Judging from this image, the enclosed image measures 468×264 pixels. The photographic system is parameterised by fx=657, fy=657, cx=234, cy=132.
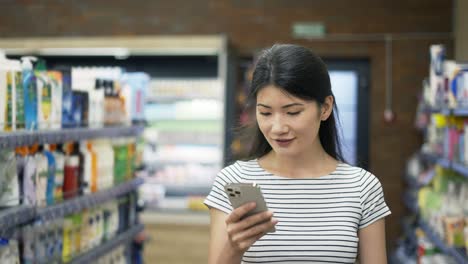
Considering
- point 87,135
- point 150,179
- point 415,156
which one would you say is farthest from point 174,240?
point 87,135

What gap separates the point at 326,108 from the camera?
204cm

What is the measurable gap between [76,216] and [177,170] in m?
3.49

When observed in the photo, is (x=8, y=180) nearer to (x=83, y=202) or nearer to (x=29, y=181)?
(x=29, y=181)

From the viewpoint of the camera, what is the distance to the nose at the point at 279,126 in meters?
1.89

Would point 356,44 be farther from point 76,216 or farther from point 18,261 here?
point 18,261

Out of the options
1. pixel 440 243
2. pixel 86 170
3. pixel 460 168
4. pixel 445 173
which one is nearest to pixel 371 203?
pixel 460 168

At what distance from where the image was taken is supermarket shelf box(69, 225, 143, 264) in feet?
12.5

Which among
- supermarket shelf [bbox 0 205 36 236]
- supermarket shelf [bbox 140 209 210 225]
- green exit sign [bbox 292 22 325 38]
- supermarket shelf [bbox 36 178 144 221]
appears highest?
green exit sign [bbox 292 22 325 38]

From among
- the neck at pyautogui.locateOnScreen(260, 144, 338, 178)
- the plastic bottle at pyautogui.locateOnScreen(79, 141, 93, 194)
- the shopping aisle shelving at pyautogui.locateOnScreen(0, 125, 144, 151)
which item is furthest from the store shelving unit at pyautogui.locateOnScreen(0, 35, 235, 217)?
the neck at pyautogui.locateOnScreen(260, 144, 338, 178)

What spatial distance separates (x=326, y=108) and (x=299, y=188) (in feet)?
0.86

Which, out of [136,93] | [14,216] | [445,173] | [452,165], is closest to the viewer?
[14,216]

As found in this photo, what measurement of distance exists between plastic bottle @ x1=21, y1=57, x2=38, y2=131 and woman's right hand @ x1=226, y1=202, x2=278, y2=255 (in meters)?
1.76

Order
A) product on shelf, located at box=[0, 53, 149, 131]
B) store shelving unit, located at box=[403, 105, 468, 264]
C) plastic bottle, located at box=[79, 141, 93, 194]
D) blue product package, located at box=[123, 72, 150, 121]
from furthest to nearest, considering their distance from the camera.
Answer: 1. blue product package, located at box=[123, 72, 150, 121]
2. plastic bottle, located at box=[79, 141, 93, 194]
3. store shelving unit, located at box=[403, 105, 468, 264]
4. product on shelf, located at box=[0, 53, 149, 131]

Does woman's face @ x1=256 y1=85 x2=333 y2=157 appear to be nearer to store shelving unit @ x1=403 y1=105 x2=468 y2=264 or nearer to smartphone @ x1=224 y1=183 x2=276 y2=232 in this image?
smartphone @ x1=224 y1=183 x2=276 y2=232
